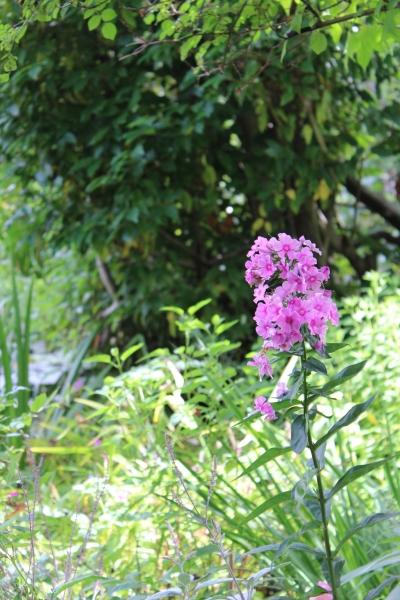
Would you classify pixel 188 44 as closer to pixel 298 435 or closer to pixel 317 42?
pixel 317 42

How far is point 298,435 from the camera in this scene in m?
1.17

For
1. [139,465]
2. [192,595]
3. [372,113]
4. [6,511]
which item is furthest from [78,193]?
[192,595]

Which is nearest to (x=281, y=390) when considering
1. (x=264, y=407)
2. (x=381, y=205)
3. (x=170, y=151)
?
(x=264, y=407)

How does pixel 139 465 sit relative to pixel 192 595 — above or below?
below

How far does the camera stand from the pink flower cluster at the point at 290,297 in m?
1.13

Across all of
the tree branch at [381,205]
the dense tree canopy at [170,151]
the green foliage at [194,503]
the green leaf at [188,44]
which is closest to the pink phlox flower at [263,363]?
the green foliage at [194,503]

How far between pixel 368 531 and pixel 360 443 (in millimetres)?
519

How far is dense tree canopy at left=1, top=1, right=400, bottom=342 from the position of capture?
11.1ft

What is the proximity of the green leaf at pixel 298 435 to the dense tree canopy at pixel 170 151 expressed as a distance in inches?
83.4

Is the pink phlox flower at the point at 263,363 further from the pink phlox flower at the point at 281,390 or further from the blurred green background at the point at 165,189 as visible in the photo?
the blurred green background at the point at 165,189

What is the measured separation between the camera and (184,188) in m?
3.71

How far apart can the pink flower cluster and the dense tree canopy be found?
206cm

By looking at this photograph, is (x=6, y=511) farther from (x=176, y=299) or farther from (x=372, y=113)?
(x=372, y=113)

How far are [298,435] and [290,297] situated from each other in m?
0.18
